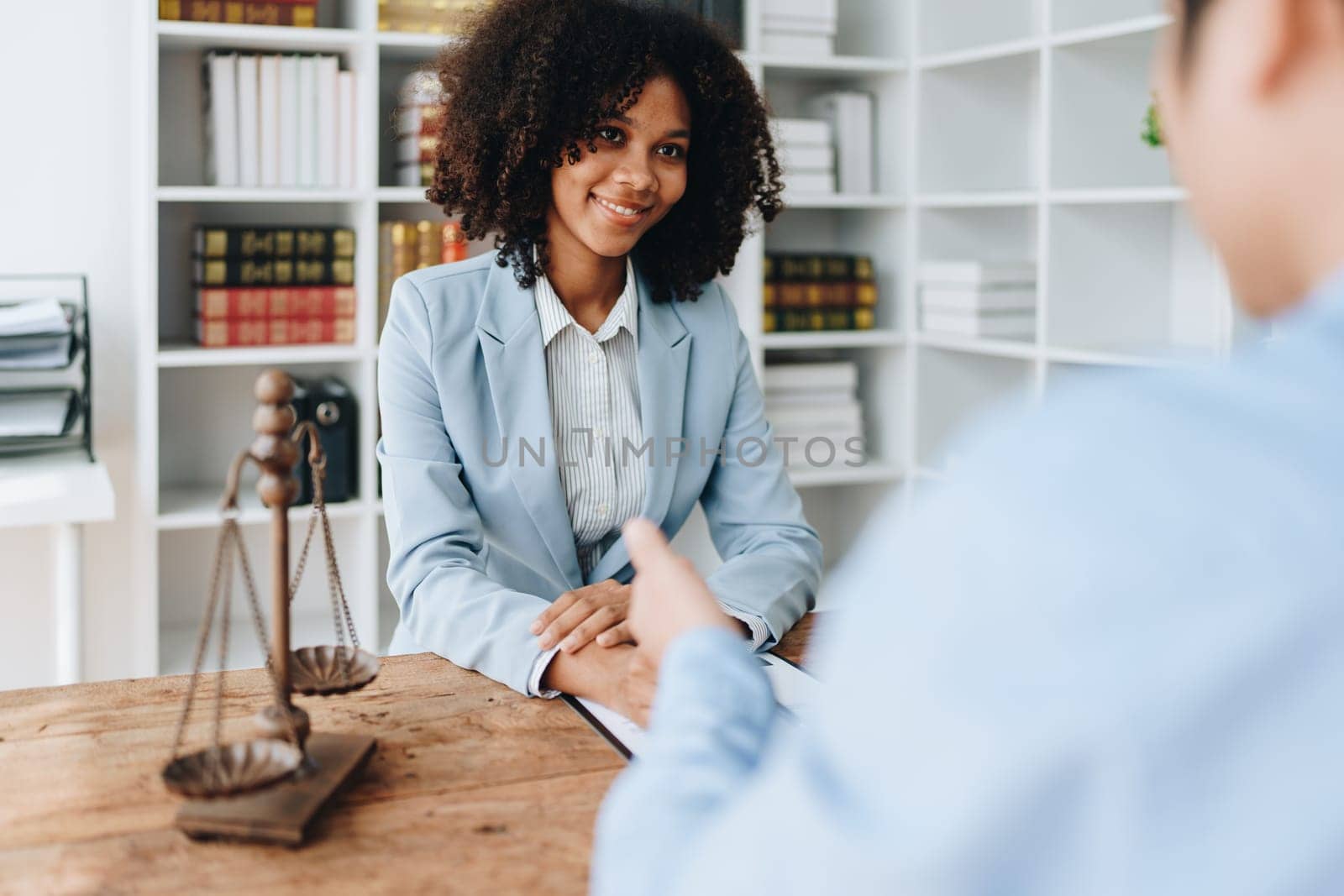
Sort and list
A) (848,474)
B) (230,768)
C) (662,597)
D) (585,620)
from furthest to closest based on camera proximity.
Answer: (848,474) < (585,620) < (230,768) < (662,597)

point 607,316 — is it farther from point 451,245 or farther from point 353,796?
point 451,245

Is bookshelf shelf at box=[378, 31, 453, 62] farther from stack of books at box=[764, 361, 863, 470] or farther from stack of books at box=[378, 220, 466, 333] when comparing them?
stack of books at box=[764, 361, 863, 470]

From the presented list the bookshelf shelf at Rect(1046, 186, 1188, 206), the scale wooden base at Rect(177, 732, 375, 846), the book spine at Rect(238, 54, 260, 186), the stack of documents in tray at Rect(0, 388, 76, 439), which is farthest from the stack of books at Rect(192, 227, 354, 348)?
the scale wooden base at Rect(177, 732, 375, 846)

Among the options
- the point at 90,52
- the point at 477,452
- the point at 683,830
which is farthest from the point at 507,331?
the point at 90,52

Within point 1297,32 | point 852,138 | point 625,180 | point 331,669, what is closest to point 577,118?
point 625,180

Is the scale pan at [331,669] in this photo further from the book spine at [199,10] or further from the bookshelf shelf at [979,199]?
the bookshelf shelf at [979,199]

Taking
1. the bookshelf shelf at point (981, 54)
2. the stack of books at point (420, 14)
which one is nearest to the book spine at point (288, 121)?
the stack of books at point (420, 14)

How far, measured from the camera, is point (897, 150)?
11.4 ft

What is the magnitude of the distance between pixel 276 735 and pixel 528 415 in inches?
32.0

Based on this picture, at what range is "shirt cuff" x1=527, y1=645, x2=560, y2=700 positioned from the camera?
52.4 inches

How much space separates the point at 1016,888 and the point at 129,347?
3023 millimetres

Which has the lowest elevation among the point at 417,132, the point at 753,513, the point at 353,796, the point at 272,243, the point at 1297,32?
the point at 353,796

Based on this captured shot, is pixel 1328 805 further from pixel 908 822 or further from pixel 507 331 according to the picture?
pixel 507 331

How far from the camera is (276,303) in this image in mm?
2979
